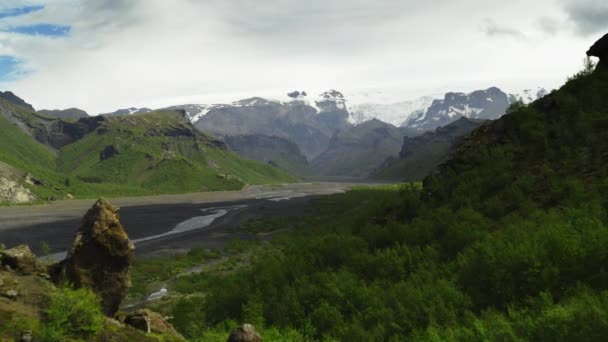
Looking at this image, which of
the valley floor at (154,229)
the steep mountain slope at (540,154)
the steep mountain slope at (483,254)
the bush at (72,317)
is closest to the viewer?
the bush at (72,317)

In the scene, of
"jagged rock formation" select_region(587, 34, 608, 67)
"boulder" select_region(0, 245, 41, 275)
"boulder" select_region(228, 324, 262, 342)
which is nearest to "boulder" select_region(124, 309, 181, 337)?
"boulder" select_region(228, 324, 262, 342)

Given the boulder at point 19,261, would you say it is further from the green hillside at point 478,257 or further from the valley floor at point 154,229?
the valley floor at point 154,229

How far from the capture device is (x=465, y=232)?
85.7 feet

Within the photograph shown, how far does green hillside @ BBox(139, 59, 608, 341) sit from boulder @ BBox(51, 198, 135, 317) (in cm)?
607

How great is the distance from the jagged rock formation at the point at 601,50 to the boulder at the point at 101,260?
126ft

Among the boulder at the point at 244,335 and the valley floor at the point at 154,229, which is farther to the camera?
the valley floor at the point at 154,229

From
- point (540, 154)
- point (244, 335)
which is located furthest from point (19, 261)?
point (540, 154)

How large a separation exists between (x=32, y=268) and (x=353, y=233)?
26.5 m

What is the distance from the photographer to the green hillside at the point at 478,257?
1638 cm

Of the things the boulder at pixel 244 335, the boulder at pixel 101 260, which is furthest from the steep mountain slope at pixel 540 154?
the boulder at pixel 101 260

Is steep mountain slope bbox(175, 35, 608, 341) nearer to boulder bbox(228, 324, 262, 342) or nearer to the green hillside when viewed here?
the green hillside

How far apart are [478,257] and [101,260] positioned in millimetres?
18899

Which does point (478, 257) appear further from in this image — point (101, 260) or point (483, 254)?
point (101, 260)

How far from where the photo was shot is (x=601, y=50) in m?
35.4
